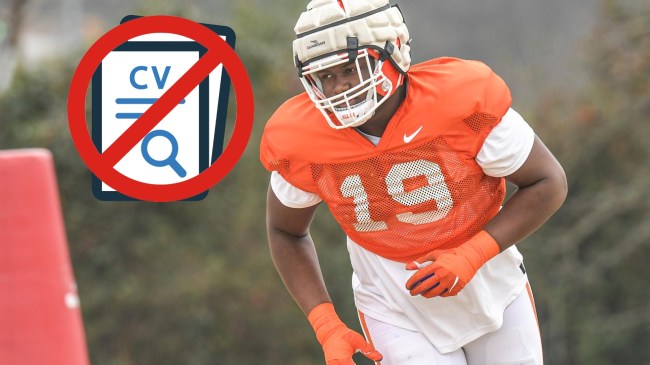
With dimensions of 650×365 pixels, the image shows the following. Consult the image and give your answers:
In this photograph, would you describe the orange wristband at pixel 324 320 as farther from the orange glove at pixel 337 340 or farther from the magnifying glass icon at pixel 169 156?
the magnifying glass icon at pixel 169 156

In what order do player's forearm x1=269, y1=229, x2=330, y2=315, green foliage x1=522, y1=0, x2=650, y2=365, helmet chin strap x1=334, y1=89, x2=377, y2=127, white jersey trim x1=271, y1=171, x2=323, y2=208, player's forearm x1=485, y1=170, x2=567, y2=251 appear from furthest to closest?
1. green foliage x1=522, y1=0, x2=650, y2=365
2. player's forearm x1=269, y1=229, x2=330, y2=315
3. white jersey trim x1=271, y1=171, x2=323, y2=208
4. player's forearm x1=485, y1=170, x2=567, y2=251
5. helmet chin strap x1=334, y1=89, x2=377, y2=127

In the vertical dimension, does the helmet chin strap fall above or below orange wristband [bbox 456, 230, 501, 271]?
above

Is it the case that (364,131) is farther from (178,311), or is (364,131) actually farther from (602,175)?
(602,175)

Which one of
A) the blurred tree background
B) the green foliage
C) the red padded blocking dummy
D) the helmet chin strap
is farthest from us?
the green foliage

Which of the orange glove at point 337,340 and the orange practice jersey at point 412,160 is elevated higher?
the orange practice jersey at point 412,160

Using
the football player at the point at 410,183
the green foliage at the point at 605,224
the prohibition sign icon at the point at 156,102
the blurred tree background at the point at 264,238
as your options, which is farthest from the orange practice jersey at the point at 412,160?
the green foliage at the point at 605,224

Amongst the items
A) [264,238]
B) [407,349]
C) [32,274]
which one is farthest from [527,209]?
[264,238]

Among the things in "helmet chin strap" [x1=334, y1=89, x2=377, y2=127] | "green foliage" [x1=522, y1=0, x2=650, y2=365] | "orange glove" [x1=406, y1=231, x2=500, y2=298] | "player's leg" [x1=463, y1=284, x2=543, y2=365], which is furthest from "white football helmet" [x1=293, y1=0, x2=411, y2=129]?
"green foliage" [x1=522, y1=0, x2=650, y2=365]

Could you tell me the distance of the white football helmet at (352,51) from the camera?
11.2 feet

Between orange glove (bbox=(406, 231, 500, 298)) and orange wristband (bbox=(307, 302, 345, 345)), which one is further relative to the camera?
orange wristband (bbox=(307, 302, 345, 345))

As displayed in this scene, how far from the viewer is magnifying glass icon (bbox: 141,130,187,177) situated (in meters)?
3.92

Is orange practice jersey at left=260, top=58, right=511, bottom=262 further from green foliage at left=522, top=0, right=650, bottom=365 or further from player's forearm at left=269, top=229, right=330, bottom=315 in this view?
green foliage at left=522, top=0, right=650, bottom=365

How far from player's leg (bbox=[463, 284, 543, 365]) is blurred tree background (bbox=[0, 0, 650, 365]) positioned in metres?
8.36

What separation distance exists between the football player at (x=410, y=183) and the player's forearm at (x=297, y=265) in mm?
11
